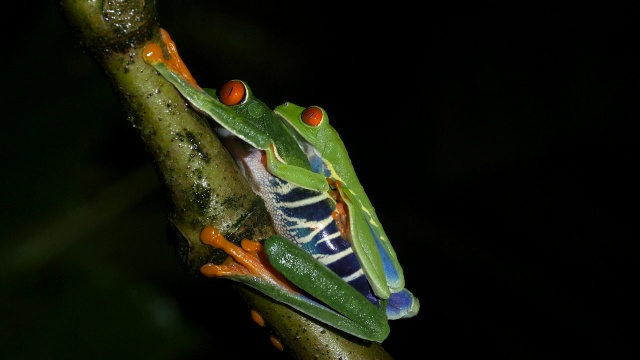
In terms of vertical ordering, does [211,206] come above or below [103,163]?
above

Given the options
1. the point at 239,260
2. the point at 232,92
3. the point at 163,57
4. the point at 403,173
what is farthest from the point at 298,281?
the point at 403,173

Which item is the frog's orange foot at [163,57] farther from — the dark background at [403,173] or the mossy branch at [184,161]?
the dark background at [403,173]

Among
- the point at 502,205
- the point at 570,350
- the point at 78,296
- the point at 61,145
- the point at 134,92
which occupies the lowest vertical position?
the point at 570,350

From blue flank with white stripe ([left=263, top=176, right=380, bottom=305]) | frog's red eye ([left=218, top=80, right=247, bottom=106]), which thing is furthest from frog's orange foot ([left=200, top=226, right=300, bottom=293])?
frog's red eye ([left=218, top=80, right=247, bottom=106])

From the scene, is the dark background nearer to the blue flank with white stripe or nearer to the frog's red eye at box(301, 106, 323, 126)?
the blue flank with white stripe

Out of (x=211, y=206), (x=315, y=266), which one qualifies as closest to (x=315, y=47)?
(x=315, y=266)

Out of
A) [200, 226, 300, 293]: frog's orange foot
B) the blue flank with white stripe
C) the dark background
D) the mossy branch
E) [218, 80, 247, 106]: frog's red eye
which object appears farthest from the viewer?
the dark background

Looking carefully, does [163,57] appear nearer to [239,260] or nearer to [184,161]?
[184,161]

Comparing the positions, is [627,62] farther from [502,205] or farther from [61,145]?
[61,145]
